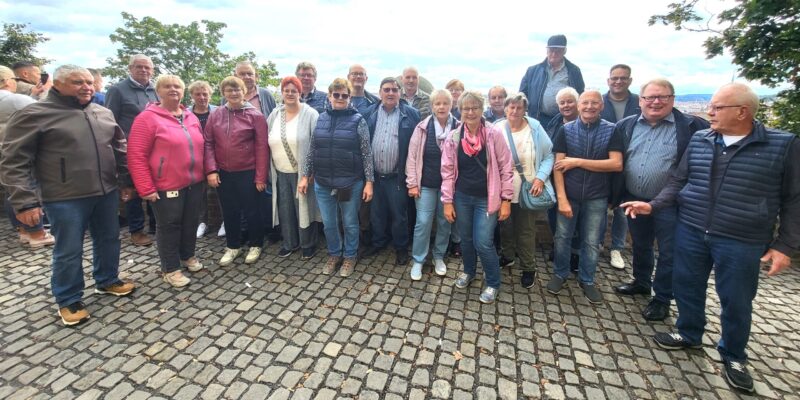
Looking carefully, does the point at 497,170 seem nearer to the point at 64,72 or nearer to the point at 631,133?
the point at 631,133

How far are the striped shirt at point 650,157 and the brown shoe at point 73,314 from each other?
18.4ft

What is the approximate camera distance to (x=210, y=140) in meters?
4.22

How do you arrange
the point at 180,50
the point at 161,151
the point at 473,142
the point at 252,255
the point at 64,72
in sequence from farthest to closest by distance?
the point at 180,50
the point at 252,255
the point at 161,151
the point at 473,142
the point at 64,72

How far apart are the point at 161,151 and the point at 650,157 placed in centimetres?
501

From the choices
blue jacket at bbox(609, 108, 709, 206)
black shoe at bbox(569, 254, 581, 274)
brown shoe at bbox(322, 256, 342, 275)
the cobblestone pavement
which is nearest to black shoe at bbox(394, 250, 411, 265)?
the cobblestone pavement

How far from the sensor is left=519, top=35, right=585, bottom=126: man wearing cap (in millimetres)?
4984

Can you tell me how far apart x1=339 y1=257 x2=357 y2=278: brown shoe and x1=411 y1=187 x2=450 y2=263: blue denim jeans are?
2.67 feet

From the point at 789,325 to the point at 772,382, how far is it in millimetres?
1274

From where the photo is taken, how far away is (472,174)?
3.45m

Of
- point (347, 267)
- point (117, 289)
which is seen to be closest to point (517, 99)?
point (347, 267)

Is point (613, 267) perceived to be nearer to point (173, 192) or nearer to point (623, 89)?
point (623, 89)

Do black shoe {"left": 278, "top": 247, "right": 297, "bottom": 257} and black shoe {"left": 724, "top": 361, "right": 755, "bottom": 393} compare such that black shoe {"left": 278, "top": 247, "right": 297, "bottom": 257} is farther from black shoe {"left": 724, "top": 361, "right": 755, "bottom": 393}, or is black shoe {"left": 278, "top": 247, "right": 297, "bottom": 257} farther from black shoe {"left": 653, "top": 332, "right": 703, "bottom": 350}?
black shoe {"left": 724, "top": 361, "right": 755, "bottom": 393}

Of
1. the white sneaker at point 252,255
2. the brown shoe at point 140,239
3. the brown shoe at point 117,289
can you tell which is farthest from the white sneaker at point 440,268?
the brown shoe at point 140,239

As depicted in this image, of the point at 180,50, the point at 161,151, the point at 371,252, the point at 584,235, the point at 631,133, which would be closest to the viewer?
the point at 631,133
